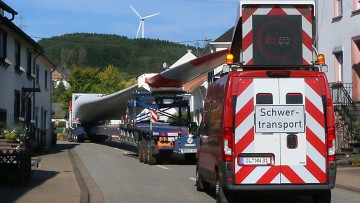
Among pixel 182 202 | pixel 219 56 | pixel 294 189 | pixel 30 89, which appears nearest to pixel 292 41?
pixel 294 189

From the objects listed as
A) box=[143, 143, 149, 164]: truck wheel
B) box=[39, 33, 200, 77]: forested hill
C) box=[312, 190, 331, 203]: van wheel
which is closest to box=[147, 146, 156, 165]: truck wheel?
box=[143, 143, 149, 164]: truck wheel

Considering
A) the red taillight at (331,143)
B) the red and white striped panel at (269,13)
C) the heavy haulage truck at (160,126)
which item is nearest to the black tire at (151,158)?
the heavy haulage truck at (160,126)

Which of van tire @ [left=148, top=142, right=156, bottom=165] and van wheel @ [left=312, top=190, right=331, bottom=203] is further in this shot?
van tire @ [left=148, top=142, right=156, bottom=165]

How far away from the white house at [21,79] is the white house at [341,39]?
533 inches

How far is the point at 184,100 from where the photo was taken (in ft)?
96.3

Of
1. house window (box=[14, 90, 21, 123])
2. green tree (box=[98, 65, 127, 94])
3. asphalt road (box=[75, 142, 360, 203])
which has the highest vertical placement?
green tree (box=[98, 65, 127, 94])

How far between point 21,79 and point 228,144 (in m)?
21.8

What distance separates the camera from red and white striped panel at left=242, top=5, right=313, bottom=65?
12.5m

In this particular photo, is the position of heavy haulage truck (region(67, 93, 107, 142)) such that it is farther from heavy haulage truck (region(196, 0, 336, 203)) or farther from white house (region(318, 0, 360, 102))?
heavy haulage truck (region(196, 0, 336, 203))

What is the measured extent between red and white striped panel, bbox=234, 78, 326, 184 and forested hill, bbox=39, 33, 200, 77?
9340 centimetres

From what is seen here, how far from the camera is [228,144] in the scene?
11.4 m

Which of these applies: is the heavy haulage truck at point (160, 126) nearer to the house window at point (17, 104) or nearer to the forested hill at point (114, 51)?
the house window at point (17, 104)

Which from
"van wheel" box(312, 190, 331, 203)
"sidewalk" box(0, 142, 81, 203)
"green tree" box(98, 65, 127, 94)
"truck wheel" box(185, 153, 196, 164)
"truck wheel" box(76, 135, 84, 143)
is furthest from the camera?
"green tree" box(98, 65, 127, 94)

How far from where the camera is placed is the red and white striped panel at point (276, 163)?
11.4 meters
